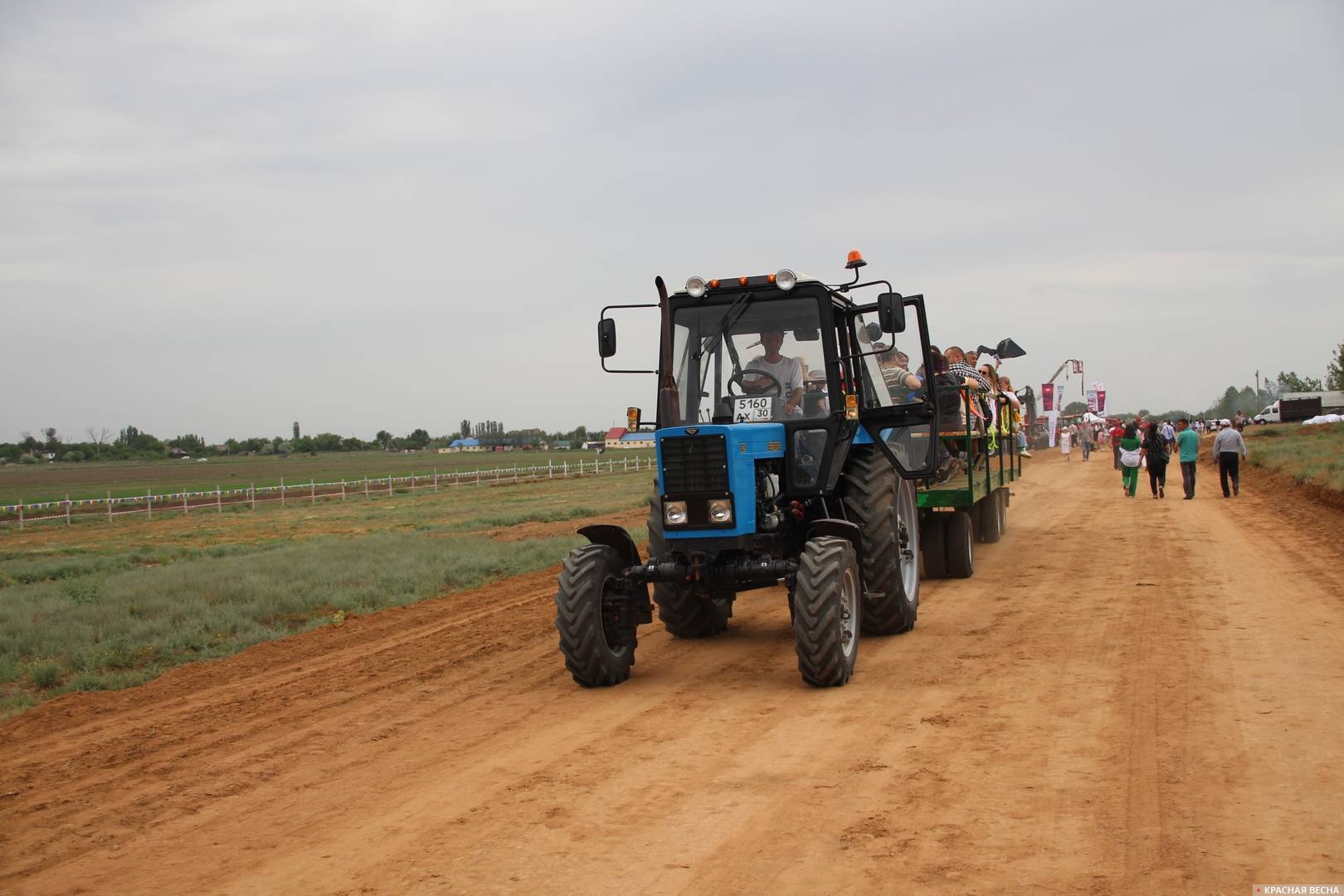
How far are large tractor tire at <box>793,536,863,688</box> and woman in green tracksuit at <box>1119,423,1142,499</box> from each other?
1804 cm

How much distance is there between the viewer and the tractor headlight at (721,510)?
7.64 metres

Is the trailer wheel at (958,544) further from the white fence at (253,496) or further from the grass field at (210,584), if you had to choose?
the white fence at (253,496)

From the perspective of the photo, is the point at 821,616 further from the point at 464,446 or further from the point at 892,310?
the point at 464,446

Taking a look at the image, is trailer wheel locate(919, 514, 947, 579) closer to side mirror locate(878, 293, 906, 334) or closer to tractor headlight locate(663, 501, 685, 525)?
side mirror locate(878, 293, 906, 334)

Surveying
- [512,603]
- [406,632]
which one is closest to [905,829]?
[406,632]

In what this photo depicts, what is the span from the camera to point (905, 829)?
4742 millimetres

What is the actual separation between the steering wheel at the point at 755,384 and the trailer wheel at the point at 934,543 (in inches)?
176

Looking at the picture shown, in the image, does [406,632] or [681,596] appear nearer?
[681,596]

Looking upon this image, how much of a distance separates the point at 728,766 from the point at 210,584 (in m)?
9.96

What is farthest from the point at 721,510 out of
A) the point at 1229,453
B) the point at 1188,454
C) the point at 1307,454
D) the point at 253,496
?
the point at 253,496

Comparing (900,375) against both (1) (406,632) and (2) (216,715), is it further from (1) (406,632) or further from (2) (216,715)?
(2) (216,715)

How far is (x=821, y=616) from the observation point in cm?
716

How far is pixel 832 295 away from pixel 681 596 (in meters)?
2.78

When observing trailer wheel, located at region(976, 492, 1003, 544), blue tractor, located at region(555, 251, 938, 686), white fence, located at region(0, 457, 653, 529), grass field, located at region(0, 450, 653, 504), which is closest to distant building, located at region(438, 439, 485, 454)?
grass field, located at region(0, 450, 653, 504)
